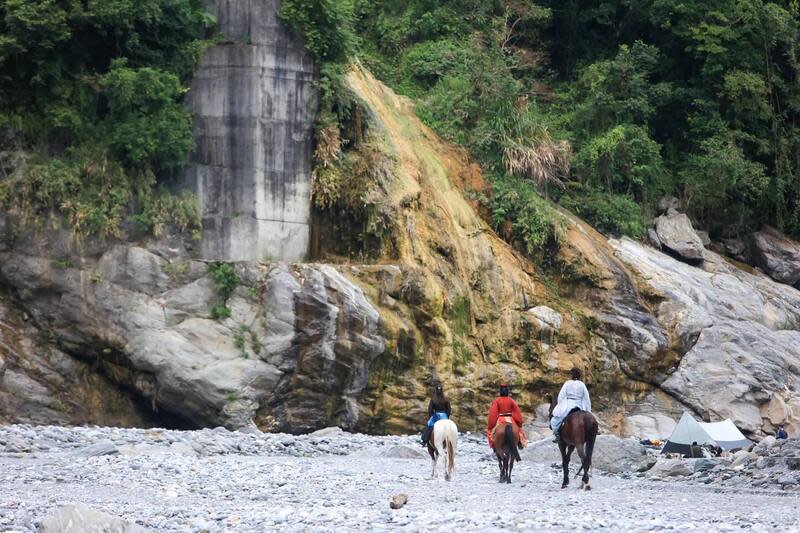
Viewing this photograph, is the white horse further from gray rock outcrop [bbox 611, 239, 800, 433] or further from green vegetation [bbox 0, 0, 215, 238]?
gray rock outcrop [bbox 611, 239, 800, 433]

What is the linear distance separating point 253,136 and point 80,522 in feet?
54.8

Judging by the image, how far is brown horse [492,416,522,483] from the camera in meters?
16.6

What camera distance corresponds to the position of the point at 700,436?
24.0 metres

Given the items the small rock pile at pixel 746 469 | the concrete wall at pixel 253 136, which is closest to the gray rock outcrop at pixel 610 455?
→ the small rock pile at pixel 746 469

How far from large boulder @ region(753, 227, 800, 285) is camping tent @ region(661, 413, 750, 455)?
10.8 meters

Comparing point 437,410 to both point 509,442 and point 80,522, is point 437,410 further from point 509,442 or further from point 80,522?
point 80,522

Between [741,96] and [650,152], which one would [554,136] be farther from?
[741,96]

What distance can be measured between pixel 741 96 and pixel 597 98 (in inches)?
185

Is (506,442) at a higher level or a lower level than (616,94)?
lower

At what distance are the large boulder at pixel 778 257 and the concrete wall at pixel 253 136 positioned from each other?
15362mm

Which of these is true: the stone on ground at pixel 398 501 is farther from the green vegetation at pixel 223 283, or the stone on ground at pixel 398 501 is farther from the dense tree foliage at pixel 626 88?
the dense tree foliage at pixel 626 88

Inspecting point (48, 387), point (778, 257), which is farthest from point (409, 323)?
point (778, 257)

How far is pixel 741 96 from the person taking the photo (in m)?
35.3

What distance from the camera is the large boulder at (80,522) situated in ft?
32.4
